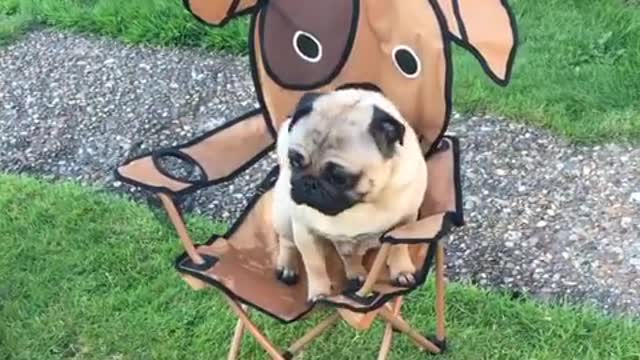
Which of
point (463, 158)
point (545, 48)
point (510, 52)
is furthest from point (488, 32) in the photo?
point (545, 48)

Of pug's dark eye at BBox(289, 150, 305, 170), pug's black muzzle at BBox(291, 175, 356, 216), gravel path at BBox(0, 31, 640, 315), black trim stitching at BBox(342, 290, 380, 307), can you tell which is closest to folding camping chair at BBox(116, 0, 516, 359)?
black trim stitching at BBox(342, 290, 380, 307)

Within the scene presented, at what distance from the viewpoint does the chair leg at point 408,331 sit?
109 inches

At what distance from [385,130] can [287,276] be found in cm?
51

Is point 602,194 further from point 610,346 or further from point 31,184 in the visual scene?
point 31,184

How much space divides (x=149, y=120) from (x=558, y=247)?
1.56m

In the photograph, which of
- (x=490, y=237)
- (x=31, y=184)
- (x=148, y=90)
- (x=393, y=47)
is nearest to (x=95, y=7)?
(x=148, y=90)

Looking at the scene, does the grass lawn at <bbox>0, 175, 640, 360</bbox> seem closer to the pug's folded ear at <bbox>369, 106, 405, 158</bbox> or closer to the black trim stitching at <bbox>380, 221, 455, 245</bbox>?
the black trim stitching at <bbox>380, 221, 455, 245</bbox>

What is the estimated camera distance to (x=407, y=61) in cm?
266

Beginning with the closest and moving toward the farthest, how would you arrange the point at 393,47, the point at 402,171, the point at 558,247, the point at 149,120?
the point at 402,171, the point at 393,47, the point at 558,247, the point at 149,120

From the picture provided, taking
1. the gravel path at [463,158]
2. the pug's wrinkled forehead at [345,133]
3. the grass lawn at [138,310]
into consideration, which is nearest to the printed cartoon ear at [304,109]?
the pug's wrinkled forehead at [345,133]

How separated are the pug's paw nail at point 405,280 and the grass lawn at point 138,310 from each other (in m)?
0.59

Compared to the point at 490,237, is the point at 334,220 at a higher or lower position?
higher

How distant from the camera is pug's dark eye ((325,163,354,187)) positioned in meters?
2.33

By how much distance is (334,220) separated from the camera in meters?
2.53
